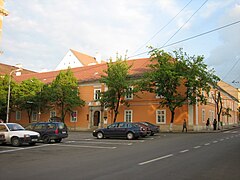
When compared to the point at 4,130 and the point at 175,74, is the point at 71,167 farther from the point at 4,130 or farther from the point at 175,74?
the point at 175,74

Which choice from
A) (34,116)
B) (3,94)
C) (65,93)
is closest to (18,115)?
(34,116)

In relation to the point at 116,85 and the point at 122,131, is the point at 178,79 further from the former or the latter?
the point at 122,131

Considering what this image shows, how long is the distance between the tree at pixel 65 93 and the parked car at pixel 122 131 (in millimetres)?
20100

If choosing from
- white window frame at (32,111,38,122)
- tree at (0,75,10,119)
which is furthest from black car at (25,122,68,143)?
white window frame at (32,111,38,122)

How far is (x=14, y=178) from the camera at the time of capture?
27.4 feet

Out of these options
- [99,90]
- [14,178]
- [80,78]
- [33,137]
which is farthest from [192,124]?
[14,178]

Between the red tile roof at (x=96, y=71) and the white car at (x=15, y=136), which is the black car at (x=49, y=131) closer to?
the white car at (x=15, y=136)

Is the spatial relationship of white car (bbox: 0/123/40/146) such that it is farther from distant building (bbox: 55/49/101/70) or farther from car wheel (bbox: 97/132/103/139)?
distant building (bbox: 55/49/101/70)

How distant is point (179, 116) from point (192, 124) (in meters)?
2.05

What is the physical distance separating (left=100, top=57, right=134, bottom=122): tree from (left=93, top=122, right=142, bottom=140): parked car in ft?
49.6

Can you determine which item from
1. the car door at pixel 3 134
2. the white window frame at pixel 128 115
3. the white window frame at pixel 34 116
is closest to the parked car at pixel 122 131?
the car door at pixel 3 134

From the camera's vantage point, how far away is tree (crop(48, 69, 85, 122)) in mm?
44969

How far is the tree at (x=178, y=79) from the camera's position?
119 feet

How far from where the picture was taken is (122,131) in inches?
985
